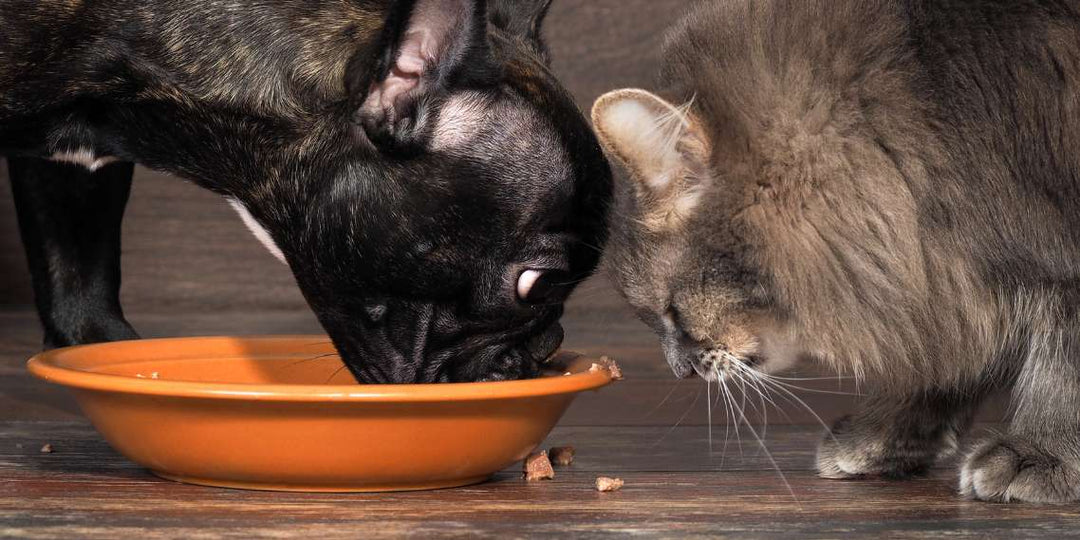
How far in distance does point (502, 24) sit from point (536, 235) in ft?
1.26

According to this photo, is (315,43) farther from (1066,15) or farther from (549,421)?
(1066,15)

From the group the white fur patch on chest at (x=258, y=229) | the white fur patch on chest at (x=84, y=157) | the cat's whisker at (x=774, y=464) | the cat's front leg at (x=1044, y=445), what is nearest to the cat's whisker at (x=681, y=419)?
the cat's whisker at (x=774, y=464)

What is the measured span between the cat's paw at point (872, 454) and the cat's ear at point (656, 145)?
41cm

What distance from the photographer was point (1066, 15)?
1563 millimetres

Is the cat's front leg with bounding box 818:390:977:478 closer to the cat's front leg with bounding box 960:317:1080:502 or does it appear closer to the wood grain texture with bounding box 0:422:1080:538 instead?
the wood grain texture with bounding box 0:422:1080:538

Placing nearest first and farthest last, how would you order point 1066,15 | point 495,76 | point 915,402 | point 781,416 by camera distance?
point 1066,15 → point 495,76 → point 915,402 → point 781,416

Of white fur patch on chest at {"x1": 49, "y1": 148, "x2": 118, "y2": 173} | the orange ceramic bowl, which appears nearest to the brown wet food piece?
the orange ceramic bowl

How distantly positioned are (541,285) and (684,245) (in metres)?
0.21

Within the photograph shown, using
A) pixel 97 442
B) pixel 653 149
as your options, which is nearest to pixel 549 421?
pixel 653 149

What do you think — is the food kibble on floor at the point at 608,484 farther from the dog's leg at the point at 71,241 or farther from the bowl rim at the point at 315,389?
the dog's leg at the point at 71,241

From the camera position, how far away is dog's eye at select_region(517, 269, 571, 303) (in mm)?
1745

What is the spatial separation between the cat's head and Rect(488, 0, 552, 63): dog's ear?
0.34 meters

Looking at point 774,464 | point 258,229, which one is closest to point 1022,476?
point 774,464

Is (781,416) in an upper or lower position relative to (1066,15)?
lower
